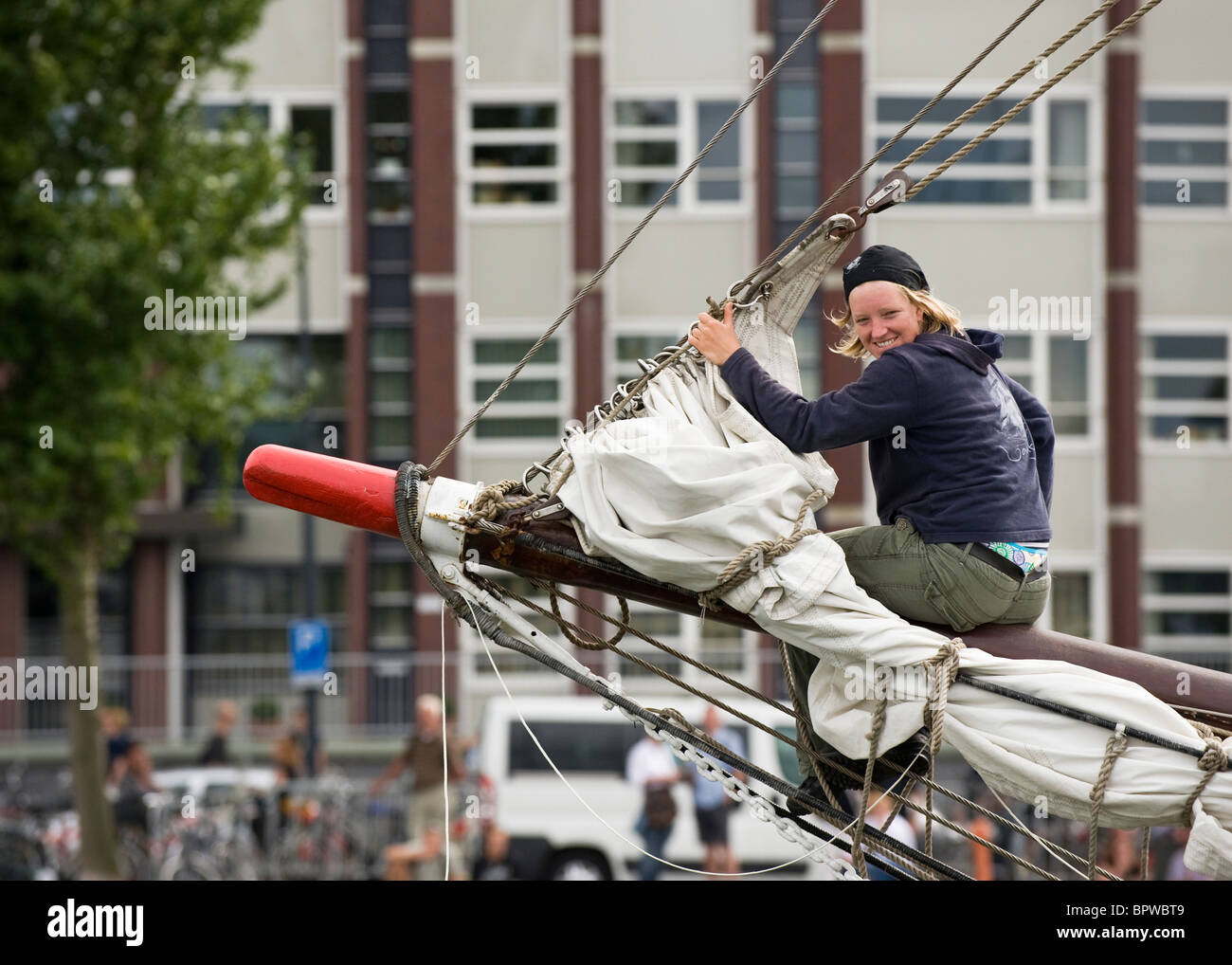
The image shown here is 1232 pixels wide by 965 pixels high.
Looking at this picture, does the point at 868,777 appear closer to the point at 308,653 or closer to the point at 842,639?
the point at 842,639

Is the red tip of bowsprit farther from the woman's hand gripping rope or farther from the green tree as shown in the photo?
the green tree

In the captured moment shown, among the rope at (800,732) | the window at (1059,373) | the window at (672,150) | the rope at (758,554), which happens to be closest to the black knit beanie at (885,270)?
the rope at (758,554)

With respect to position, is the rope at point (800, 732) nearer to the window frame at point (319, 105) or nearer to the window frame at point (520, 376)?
the window frame at point (520, 376)

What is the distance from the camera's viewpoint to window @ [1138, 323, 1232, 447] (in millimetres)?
19062

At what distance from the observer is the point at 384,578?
20.0 m

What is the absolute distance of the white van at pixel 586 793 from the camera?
12602mm

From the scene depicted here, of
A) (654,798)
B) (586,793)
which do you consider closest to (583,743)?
(586,793)

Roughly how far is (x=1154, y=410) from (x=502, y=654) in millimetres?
9580

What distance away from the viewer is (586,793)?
518 inches

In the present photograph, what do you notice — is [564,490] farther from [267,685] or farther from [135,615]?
[135,615]

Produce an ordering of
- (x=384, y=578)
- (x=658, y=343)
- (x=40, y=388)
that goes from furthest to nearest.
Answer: (x=384, y=578) → (x=658, y=343) → (x=40, y=388)

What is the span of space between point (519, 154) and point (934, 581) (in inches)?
642
